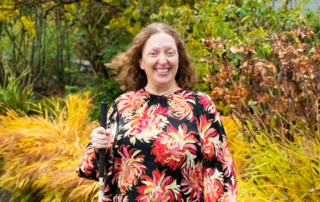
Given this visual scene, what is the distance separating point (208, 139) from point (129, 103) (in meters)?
0.55

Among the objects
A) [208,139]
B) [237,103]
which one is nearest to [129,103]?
[208,139]

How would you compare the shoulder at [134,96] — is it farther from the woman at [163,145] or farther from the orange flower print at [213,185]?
the orange flower print at [213,185]

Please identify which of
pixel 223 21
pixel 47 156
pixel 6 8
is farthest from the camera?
pixel 6 8

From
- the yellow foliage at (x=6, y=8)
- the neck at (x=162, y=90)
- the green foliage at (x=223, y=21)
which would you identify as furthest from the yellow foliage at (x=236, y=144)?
the yellow foliage at (x=6, y=8)

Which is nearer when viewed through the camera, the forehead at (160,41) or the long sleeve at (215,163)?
the long sleeve at (215,163)

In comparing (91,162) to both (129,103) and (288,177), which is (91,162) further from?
(288,177)

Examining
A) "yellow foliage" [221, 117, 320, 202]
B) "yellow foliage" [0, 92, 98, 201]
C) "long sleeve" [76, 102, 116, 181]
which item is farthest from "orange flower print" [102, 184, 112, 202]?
"yellow foliage" [0, 92, 98, 201]

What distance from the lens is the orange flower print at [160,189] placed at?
1611 mm

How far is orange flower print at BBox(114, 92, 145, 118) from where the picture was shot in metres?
1.81

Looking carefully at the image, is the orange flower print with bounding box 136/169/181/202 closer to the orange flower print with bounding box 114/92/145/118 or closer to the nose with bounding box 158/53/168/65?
the orange flower print with bounding box 114/92/145/118

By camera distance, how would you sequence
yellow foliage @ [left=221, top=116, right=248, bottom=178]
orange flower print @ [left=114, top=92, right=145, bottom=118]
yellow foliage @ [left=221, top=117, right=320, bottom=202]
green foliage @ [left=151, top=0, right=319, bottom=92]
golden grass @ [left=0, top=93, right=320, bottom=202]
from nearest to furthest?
orange flower print @ [left=114, top=92, right=145, bottom=118] < yellow foliage @ [left=221, top=117, right=320, bottom=202] < golden grass @ [left=0, top=93, right=320, bottom=202] < yellow foliage @ [left=221, top=116, right=248, bottom=178] < green foliage @ [left=151, top=0, right=319, bottom=92]

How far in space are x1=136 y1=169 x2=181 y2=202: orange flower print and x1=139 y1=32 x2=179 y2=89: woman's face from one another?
56 cm

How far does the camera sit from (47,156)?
3789mm

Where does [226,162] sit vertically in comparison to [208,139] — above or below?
below
